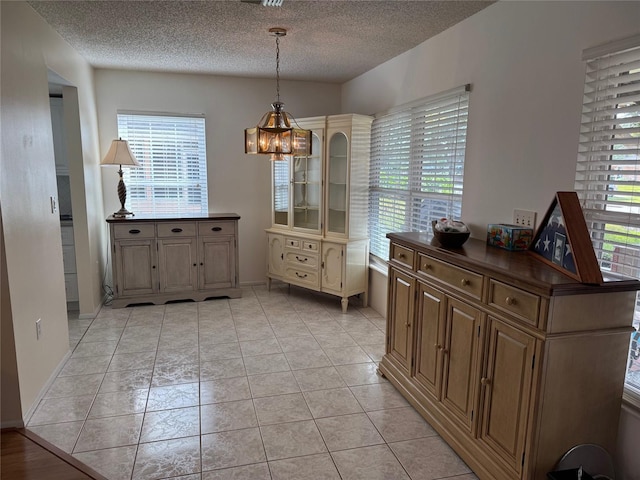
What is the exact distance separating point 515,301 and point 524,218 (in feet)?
2.48

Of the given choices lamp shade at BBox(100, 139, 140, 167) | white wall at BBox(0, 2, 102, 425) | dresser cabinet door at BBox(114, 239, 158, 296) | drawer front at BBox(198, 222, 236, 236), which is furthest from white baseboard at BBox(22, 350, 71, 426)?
lamp shade at BBox(100, 139, 140, 167)

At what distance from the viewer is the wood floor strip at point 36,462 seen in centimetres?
200

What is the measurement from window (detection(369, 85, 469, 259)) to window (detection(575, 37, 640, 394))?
1.00 m

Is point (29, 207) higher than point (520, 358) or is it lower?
higher

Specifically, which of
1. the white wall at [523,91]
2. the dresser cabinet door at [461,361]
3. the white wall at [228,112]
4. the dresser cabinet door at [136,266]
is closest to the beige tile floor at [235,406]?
the dresser cabinet door at [461,361]

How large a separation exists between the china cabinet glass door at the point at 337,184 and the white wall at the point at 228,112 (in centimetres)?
108

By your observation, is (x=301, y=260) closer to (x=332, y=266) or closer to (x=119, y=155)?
(x=332, y=266)

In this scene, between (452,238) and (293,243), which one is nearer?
(452,238)

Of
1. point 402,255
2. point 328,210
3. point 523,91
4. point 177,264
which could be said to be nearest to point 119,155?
point 177,264

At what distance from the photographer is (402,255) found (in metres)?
2.78

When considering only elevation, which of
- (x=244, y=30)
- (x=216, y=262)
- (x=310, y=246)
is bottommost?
(x=216, y=262)

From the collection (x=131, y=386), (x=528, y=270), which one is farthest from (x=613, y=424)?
(x=131, y=386)

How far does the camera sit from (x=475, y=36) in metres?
2.80

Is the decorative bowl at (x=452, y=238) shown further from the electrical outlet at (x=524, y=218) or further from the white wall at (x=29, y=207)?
the white wall at (x=29, y=207)
